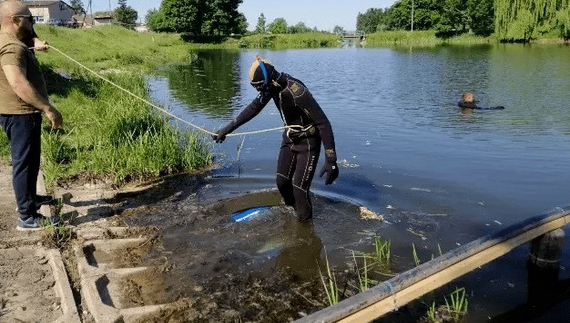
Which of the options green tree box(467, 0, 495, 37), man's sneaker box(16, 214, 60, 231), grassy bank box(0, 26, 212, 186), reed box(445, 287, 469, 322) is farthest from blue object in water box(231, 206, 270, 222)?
green tree box(467, 0, 495, 37)

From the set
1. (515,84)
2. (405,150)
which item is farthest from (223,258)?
(515,84)

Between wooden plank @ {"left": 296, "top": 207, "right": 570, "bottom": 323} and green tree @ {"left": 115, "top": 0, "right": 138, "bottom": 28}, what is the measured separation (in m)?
112

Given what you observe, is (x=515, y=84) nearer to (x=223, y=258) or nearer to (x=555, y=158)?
(x=555, y=158)

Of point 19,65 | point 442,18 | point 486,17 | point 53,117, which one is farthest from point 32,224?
point 442,18

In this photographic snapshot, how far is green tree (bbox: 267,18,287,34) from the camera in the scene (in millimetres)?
119625

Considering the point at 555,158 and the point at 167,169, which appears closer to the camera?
the point at 167,169

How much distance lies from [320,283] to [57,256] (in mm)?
2630

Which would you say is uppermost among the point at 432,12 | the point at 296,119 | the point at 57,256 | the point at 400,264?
the point at 432,12

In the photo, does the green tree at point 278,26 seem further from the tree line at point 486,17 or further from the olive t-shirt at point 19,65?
the olive t-shirt at point 19,65

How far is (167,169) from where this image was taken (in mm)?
8602

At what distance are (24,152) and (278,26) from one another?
395ft

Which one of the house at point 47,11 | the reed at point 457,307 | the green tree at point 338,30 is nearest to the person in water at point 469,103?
the reed at point 457,307

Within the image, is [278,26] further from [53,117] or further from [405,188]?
[53,117]

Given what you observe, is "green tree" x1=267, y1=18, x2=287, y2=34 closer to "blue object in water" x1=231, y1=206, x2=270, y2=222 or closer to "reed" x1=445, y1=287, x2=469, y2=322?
"blue object in water" x1=231, y1=206, x2=270, y2=222
